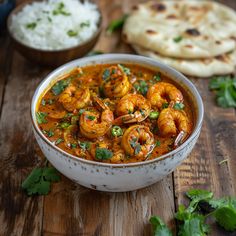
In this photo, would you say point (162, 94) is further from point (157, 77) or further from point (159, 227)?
point (159, 227)

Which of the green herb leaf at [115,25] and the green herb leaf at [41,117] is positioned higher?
the green herb leaf at [41,117]

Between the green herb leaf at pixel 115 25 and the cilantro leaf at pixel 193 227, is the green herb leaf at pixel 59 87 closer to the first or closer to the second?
the cilantro leaf at pixel 193 227

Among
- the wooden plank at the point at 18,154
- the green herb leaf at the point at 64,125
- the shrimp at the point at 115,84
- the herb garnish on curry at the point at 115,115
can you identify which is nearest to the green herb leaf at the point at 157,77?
the herb garnish on curry at the point at 115,115

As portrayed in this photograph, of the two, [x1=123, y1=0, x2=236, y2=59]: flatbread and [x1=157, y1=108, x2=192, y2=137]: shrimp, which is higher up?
[x1=157, y1=108, x2=192, y2=137]: shrimp

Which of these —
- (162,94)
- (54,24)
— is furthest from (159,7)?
(162,94)

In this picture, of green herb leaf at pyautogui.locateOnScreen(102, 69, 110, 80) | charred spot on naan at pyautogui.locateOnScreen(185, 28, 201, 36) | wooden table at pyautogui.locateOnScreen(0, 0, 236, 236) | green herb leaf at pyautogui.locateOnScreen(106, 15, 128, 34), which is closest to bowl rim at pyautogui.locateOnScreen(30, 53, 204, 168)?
green herb leaf at pyautogui.locateOnScreen(102, 69, 110, 80)

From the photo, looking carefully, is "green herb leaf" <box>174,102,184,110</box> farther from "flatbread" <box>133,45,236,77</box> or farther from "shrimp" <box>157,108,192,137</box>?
"flatbread" <box>133,45,236,77</box>

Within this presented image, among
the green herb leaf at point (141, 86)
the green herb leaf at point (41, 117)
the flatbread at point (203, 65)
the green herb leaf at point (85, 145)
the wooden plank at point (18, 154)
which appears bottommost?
the wooden plank at point (18, 154)
